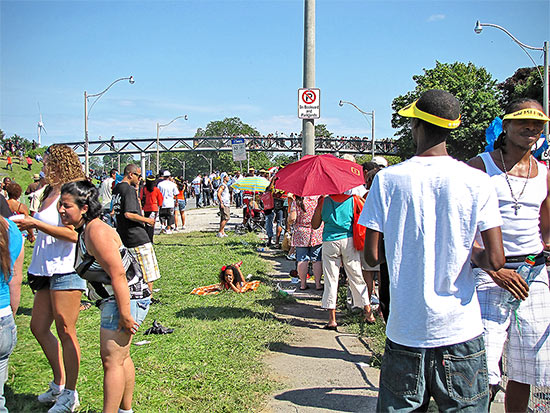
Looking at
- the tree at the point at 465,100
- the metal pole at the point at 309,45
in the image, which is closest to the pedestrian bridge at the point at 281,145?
the tree at the point at 465,100

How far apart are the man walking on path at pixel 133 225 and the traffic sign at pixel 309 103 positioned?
3284 mm

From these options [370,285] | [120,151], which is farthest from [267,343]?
[120,151]

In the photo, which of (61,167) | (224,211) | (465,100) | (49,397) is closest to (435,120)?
(61,167)

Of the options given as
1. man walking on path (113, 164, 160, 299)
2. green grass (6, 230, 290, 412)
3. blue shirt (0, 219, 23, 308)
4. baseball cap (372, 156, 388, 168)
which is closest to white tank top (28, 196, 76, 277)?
blue shirt (0, 219, 23, 308)

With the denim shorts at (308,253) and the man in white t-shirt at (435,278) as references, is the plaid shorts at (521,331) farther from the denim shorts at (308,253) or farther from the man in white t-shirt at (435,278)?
the denim shorts at (308,253)

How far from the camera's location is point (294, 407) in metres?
4.13

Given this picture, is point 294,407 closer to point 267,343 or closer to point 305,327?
point 267,343

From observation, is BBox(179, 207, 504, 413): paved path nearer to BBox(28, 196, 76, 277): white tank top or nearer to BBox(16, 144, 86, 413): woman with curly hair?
BBox(16, 144, 86, 413): woman with curly hair

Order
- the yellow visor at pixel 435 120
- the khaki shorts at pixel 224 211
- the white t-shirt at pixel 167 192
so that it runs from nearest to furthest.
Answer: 1. the yellow visor at pixel 435 120
2. the khaki shorts at pixel 224 211
3. the white t-shirt at pixel 167 192

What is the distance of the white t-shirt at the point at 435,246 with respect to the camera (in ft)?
7.15

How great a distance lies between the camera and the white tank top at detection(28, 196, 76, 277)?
4.04 m

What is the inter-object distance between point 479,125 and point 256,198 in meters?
33.9

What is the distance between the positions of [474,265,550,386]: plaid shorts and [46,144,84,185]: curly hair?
3161mm

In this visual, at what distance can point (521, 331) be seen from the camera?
306 centimetres
